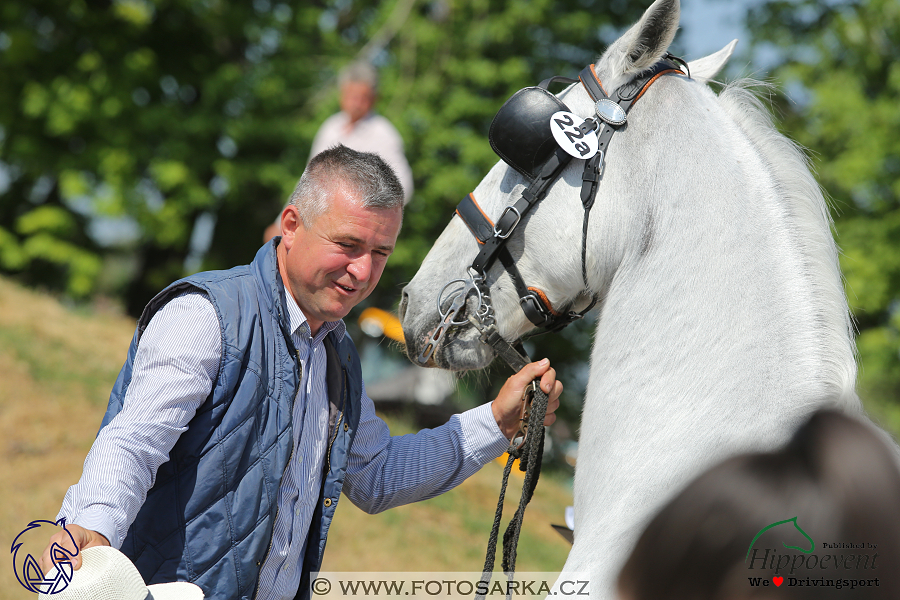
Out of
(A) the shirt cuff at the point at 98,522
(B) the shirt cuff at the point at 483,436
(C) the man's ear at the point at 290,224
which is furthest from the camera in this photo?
(B) the shirt cuff at the point at 483,436

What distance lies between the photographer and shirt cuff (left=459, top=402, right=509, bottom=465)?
2.33 meters

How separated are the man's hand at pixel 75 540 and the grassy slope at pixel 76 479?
9.41 ft

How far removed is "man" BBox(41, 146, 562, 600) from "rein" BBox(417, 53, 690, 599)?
0.48ft

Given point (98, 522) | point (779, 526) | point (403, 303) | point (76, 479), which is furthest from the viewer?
point (76, 479)

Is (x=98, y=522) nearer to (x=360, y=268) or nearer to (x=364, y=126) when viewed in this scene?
(x=360, y=268)

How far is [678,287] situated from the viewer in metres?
1.73

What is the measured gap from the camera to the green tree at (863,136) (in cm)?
1019

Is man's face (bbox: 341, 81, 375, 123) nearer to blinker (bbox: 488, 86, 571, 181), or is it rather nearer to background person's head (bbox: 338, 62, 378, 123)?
background person's head (bbox: 338, 62, 378, 123)

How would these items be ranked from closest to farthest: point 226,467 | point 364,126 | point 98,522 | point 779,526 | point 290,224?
point 779,526, point 98,522, point 226,467, point 290,224, point 364,126

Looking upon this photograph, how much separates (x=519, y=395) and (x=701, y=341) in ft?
2.28

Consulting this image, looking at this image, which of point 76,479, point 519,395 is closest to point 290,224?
point 519,395

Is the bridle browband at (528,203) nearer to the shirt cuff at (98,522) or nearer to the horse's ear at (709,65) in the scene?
the horse's ear at (709,65)

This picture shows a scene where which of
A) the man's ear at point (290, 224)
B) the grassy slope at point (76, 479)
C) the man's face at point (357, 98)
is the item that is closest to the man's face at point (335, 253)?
the man's ear at point (290, 224)

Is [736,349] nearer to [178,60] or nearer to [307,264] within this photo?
[307,264]
